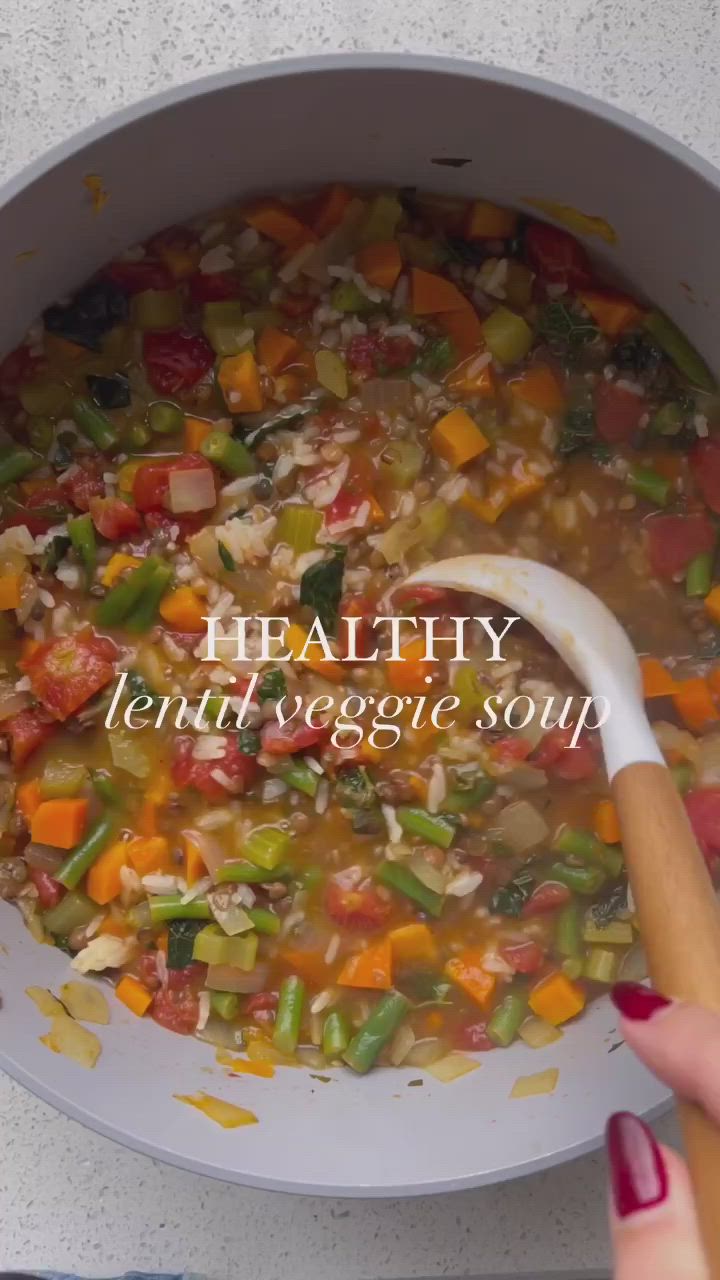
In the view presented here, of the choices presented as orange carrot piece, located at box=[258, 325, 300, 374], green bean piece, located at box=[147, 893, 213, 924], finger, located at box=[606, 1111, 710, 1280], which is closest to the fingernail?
finger, located at box=[606, 1111, 710, 1280]

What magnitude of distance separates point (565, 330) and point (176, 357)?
0.84 metres

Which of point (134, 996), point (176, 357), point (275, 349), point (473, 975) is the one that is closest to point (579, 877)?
point (473, 975)

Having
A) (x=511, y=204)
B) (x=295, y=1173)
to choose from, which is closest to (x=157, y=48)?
(x=511, y=204)

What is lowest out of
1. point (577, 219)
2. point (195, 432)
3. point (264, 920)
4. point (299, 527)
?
point (264, 920)

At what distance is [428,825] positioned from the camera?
230 cm

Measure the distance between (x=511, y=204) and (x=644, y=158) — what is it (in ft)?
1.31

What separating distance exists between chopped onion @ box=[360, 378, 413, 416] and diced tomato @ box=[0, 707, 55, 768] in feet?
3.21

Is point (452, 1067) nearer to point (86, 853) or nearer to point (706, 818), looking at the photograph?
point (706, 818)

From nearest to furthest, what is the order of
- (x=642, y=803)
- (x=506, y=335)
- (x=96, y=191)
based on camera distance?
(x=642, y=803)
(x=96, y=191)
(x=506, y=335)

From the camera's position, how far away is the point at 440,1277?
2221 mm

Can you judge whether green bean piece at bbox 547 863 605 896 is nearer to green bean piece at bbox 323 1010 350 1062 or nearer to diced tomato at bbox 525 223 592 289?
green bean piece at bbox 323 1010 350 1062

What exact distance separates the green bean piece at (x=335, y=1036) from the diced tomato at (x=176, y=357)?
1.40 metres

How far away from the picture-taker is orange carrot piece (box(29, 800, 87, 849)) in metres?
2.27

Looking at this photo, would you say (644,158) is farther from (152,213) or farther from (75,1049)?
(75,1049)
